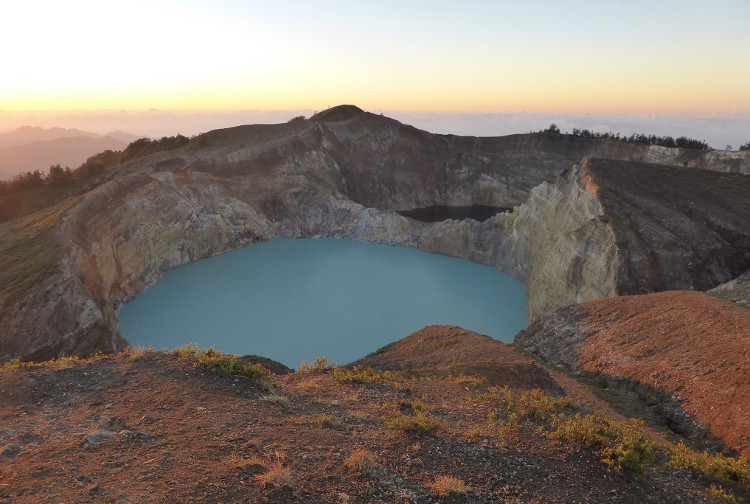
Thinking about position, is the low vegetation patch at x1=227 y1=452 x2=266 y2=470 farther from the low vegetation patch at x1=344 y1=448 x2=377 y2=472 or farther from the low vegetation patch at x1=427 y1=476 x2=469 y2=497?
the low vegetation patch at x1=427 y1=476 x2=469 y2=497

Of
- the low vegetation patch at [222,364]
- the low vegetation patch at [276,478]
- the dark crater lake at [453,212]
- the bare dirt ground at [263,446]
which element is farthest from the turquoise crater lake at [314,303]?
the low vegetation patch at [276,478]

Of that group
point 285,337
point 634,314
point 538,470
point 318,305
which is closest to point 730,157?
point 634,314

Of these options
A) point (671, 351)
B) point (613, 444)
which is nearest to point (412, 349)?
point (671, 351)

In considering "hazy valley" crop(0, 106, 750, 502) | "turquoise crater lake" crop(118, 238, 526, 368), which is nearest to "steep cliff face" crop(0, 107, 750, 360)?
"hazy valley" crop(0, 106, 750, 502)

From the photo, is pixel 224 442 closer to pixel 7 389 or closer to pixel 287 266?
pixel 7 389

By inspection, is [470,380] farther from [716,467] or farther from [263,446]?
[263,446]

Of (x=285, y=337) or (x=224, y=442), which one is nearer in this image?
(x=224, y=442)
